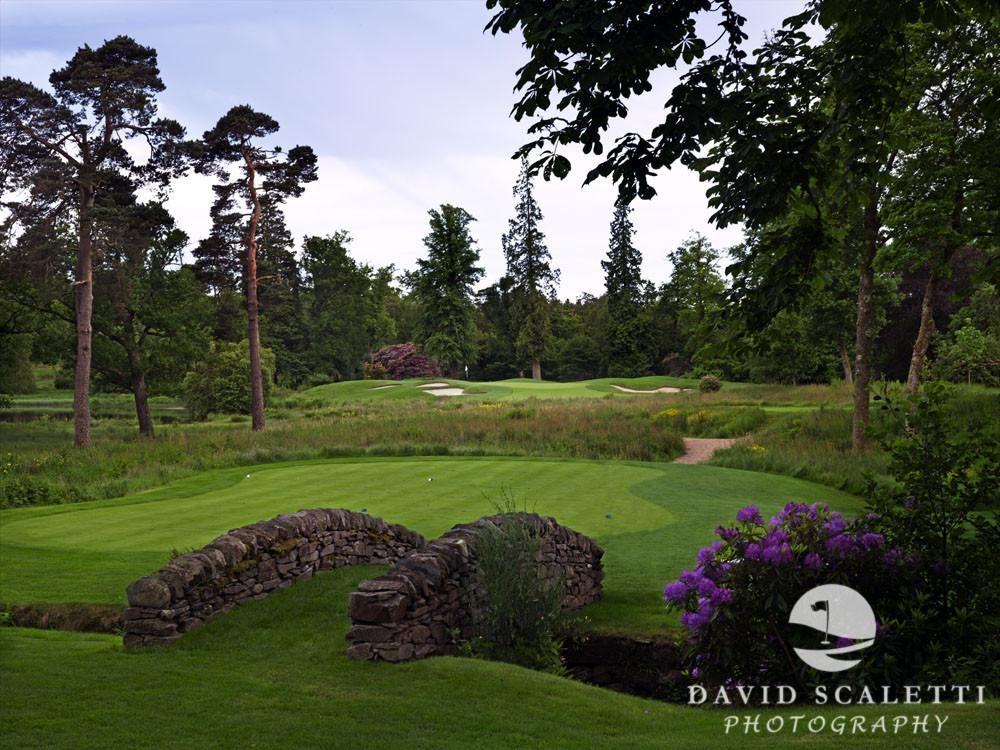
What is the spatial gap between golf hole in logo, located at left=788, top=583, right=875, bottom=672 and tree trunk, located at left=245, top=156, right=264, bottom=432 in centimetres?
2700

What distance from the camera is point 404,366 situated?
67.8 meters

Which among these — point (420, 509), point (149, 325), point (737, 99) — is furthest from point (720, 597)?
point (149, 325)

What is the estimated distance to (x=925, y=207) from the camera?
12.4 metres

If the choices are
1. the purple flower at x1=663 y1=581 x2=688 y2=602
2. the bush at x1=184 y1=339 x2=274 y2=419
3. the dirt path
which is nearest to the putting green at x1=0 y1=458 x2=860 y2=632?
the purple flower at x1=663 y1=581 x2=688 y2=602

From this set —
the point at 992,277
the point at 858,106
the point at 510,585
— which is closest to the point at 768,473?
the point at 992,277

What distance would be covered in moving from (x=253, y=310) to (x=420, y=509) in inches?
807

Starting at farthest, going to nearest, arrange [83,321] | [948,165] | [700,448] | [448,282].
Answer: [448,282], [83,321], [700,448], [948,165]

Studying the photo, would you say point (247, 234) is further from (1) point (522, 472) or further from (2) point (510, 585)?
(2) point (510, 585)

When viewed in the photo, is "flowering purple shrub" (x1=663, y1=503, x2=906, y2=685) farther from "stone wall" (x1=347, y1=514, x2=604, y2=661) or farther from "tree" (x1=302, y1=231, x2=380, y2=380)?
"tree" (x1=302, y1=231, x2=380, y2=380)

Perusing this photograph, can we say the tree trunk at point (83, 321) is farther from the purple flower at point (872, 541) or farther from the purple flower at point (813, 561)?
the purple flower at point (872, 541)

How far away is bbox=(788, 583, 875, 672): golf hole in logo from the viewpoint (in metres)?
5.62

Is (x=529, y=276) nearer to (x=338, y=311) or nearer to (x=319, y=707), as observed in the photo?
A: (x=338, y=311)

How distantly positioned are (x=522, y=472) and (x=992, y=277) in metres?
10.7

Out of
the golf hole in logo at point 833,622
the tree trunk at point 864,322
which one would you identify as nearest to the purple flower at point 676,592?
the golf hole in logo at point 833,622
